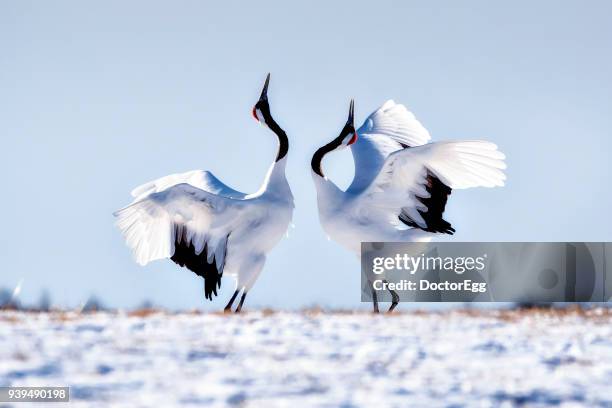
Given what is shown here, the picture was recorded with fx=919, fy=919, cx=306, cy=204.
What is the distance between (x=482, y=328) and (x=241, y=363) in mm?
3183

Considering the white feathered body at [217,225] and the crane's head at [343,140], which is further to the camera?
the crane's head at [343,140]

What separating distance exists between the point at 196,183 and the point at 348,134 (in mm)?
2307

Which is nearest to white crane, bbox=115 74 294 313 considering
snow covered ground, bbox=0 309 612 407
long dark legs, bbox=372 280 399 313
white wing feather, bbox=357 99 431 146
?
long dark legs, bbox=372 280 399 313

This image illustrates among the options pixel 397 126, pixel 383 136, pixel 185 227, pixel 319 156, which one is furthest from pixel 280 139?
pixel 397 126

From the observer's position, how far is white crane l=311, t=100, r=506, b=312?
11367 millimetres

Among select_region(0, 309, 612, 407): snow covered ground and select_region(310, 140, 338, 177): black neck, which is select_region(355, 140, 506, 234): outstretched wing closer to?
select_region(310, 140, 338, 177): black neck

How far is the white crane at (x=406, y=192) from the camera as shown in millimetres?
11367

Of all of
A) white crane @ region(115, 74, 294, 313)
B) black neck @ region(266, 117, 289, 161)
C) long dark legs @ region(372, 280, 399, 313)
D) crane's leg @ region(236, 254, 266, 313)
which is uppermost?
black neck @ region(266, 117, 289, 161)

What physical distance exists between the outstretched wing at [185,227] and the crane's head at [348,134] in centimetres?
208

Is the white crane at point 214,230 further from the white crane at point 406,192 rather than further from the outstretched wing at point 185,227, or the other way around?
the white crane at point 406,192

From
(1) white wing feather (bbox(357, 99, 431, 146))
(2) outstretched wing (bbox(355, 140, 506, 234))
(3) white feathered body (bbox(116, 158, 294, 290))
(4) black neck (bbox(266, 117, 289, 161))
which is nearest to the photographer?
(3) white feathered body (bbox(116, 158, 294, 290))

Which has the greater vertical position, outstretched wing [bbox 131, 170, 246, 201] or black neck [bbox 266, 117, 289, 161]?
black neck [bbox 266, 117, 289, 161]

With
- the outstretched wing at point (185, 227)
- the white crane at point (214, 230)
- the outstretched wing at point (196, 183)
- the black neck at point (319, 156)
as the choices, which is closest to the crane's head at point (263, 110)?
the black neck at point (319, 156)

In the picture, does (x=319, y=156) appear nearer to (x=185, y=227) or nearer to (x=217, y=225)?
(x=217, y=225)
